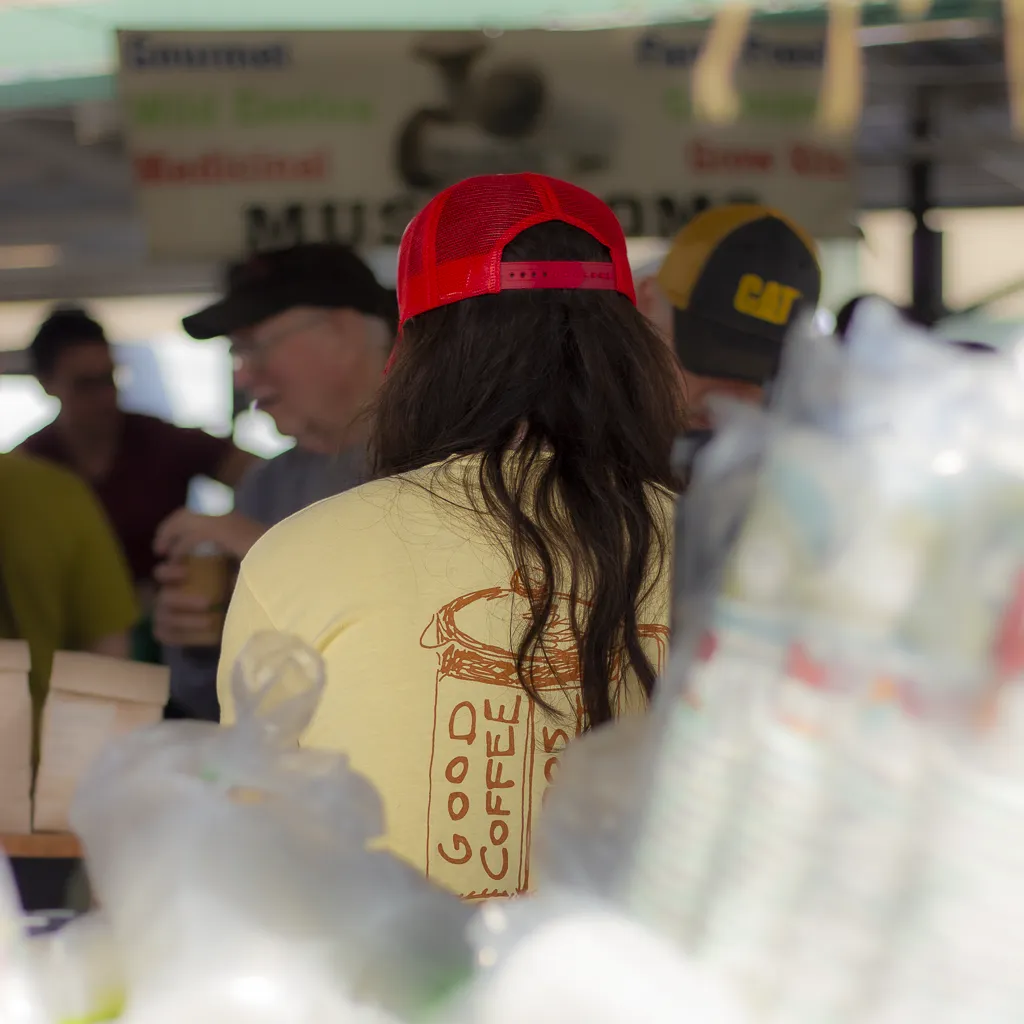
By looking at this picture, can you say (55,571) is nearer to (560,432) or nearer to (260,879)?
(560,432)

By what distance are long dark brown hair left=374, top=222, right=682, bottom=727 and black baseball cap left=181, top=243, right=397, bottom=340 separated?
1.52 meters

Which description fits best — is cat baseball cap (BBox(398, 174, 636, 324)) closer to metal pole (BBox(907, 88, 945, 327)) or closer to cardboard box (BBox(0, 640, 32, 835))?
cardboard box (BBox(0, 640, 32, 835))

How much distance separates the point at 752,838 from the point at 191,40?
3.42m

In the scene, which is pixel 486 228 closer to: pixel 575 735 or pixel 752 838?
pixel 575 735

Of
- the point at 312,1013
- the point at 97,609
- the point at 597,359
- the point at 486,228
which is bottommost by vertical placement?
the point at 97,609

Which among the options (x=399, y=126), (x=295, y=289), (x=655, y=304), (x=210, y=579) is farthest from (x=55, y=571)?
(x=399, y=126)

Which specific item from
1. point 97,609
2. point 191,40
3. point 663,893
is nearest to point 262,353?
point 97,609

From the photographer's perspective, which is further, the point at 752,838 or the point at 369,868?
the point at 369,868

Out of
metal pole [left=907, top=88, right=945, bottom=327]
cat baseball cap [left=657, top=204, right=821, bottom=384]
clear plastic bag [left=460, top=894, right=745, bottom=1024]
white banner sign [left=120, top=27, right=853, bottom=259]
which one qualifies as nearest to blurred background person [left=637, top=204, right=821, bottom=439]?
cat baseball cap [left=657, top=204, right=821, bottom=384]

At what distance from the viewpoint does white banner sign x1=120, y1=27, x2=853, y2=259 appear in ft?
11.6

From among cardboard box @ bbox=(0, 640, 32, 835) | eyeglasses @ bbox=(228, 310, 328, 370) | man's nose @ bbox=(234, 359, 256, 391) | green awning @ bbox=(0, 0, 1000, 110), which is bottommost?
cardboard box @ bbox=(0, 640, 32, 835)

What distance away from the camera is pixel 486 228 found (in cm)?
119

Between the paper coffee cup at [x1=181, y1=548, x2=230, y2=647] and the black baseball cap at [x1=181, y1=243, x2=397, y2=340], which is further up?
the black baseball cap at [x1=181, y1=243, x2=397, y2=340]

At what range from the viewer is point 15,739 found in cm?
207
